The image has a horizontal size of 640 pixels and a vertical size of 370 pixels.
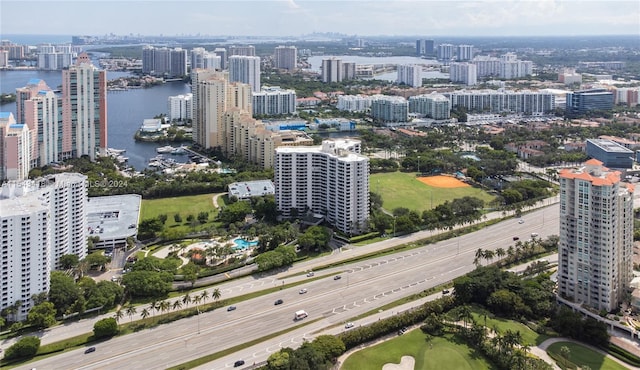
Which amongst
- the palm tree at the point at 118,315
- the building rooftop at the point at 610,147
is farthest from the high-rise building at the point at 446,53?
the palm tree at the point at 118,315

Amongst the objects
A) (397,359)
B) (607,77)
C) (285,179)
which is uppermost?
(607,77)

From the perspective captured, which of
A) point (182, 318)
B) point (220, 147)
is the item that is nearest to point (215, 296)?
point (182, 318)

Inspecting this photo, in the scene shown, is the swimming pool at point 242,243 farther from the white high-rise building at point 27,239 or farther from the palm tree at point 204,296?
the white high-rise building at point 27,239

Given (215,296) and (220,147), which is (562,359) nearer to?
(215,296)

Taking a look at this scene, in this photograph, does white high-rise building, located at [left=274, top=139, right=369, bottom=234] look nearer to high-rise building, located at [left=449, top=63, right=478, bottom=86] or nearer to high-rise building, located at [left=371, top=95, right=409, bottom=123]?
high-rise building, located at [left=371, top=95, right=409, bottom=123]

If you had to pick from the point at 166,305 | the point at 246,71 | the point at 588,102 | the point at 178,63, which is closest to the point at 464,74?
the point at 588,102

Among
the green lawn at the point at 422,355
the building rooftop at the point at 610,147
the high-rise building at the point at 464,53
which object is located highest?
the high-rise building at the point at 464,53

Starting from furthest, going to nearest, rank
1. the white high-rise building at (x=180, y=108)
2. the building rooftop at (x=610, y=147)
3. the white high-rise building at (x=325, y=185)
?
the white high-rise building at (x=180, y=108), the building rooftop at (x=610, y=147), the white high-rise building at (x=325, y=185)

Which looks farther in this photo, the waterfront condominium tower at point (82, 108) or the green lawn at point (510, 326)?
the waterfront condominium tower at point (82, 108)
